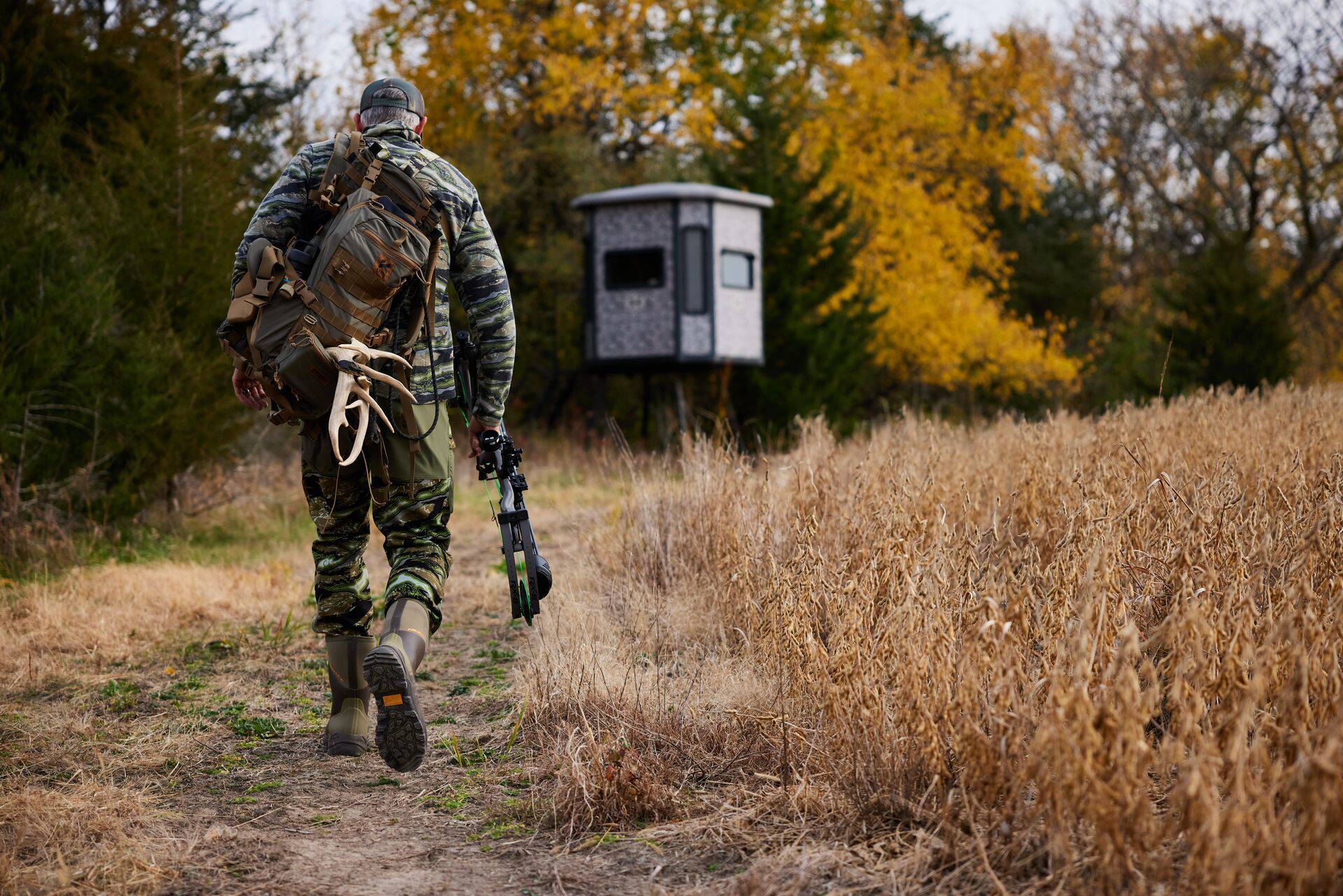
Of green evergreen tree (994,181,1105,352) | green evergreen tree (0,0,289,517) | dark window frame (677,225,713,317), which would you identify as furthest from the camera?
green evergreen tree (994,181,1105,352)

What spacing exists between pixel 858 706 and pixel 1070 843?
72 centimetres

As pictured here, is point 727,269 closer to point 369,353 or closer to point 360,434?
point 369,353

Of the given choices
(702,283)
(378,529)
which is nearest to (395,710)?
(378,529)

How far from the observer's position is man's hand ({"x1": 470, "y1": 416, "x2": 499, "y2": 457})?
376 centimetres

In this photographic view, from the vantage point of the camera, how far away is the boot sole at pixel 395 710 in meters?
3.14

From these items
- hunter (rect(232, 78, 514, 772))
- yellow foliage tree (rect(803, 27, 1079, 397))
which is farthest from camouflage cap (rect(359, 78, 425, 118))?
yellow foliage tree (rect(803, 27, 1079, 397))

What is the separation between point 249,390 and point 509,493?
33.8 inches

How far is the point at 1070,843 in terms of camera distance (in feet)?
7.70

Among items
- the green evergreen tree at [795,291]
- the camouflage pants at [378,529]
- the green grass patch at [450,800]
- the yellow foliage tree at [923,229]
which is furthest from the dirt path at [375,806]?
the yellow foliage tree at [923,229]

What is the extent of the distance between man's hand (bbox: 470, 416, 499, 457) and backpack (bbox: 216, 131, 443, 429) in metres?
0.29

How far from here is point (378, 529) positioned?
3.55 meters

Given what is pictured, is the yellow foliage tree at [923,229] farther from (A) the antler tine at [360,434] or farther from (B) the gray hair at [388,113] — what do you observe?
(A) the antler tine at [360,434]

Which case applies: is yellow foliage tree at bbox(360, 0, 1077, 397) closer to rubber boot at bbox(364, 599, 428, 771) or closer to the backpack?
the backpack

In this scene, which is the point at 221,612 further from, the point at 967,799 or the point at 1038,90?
the point at 1038,90
